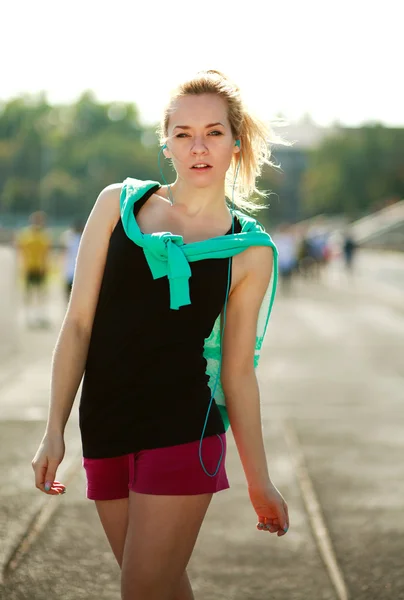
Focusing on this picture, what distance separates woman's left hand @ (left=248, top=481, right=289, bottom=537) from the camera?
2.89 metres

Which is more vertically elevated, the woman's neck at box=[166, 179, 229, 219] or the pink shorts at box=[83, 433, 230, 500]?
the woman's neck at box=[166, 179, 229, 219]

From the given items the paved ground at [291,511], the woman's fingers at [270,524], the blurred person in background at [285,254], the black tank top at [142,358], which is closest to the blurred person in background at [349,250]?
the blurred person in background at [285,254]

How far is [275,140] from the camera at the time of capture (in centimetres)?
305

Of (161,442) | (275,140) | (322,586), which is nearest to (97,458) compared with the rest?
(161,442)

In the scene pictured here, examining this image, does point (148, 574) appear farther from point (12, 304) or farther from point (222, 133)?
point (12, 304)

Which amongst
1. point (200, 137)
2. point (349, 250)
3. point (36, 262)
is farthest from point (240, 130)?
point (349, 250)

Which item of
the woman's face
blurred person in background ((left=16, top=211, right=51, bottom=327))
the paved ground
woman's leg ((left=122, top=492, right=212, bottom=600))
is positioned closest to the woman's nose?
the woman's face

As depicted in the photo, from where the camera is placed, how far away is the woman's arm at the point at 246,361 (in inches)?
112

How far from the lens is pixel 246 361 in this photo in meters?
2.86

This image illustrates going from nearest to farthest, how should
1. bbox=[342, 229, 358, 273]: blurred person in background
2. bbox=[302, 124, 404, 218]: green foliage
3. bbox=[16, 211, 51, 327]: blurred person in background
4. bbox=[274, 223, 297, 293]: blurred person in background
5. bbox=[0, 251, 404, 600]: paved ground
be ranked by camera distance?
bbox=[0, 251, 404, 600]: paved ground < bbox=[16, 211, 51, 327]: blurred person in background < bbox=[274, 223, 297, 293]: blurred person in background < bbox=[342, 229, 358, 273]: blurred person in background < bbox=[302, 124, 404, 218]: green foliage

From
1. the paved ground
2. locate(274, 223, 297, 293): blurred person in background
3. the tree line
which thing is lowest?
the tree line

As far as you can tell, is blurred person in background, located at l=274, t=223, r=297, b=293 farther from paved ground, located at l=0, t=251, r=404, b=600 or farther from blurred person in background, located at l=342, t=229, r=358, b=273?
paved ground, located at l=0, t=251, r=404, b=600

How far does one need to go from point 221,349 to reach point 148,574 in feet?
2.12

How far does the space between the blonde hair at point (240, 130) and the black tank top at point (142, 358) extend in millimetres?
412
